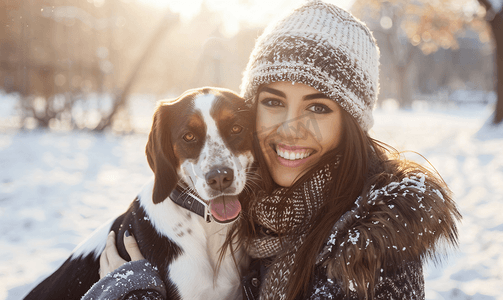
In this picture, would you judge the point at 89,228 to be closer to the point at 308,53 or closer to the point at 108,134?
the point at 308,53

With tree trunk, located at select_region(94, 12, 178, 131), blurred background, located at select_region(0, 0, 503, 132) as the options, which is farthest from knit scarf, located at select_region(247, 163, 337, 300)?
tree trunk, located at select_region(94, 12, 178, 131)

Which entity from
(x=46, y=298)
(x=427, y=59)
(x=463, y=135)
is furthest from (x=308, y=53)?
(x=427, y=59)

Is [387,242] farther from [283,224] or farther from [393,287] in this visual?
[283,224]

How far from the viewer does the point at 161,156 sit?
2.28m

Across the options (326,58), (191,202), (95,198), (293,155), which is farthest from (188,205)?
(95,198)

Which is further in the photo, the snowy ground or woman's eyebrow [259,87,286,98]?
the snowy ground

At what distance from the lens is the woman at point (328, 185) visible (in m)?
1.53

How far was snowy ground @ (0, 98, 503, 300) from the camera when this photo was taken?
3.47 meters

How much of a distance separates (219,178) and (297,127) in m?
0.52

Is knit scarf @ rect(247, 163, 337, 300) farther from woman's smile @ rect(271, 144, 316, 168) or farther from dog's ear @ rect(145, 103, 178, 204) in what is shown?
dog's ear @ rect(145, 103, 178, 204)

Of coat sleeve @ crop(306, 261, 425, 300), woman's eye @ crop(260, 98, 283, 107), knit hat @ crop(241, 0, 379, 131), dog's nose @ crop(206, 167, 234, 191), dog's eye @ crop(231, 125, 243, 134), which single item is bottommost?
coat sleeve @ crop(306, 261, 425, 300)

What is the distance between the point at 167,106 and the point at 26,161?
729 centimetres

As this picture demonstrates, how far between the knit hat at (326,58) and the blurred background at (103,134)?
453mm

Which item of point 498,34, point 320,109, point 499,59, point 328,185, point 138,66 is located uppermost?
point 498,34
